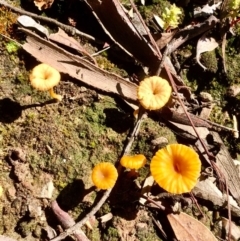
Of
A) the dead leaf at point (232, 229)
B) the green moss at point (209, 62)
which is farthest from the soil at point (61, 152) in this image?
the green moss at point (209, 62)

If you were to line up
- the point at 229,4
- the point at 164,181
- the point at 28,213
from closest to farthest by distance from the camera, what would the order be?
the point at 164,181
the point at 28,213
the point at 229,4

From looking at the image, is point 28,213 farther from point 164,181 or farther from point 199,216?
point 199,216

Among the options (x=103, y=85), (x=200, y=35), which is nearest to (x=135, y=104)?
(x=103, y=85)

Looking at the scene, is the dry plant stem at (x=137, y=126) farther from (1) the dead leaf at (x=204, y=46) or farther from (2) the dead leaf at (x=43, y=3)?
(2) the dead leaf at (x=43, y=3)

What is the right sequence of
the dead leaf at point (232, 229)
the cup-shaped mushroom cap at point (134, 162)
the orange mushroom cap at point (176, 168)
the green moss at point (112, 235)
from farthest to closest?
the dead leaf at point (232, 229) < the green moss at point (112, 235) < the cup-shaped mushroom cap at point (134, 162) < the orange mushroom cap at point (176, 168)

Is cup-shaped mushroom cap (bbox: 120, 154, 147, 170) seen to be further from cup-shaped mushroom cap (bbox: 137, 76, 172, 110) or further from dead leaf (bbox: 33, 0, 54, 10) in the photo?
dead leaf (bbox: 33, 0, 54, 10)

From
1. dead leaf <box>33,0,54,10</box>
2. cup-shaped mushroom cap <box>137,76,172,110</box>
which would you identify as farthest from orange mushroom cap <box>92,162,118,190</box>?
dead leaf <box>33,0,54,10</box>
